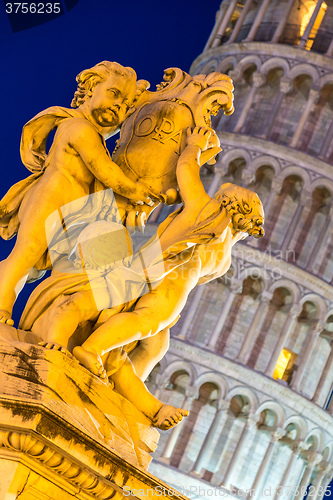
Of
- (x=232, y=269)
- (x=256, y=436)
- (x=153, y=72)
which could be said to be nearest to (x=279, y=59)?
(x=153, y=72)

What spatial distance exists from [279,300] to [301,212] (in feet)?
6.89

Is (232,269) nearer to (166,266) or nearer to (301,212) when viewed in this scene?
(301,212)

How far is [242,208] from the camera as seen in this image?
3129mm

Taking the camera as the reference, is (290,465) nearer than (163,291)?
No

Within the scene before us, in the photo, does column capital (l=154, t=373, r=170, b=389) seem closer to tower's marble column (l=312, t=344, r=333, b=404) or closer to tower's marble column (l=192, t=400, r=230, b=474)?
tower's marble column (l=192, t=400, r=230, b=474)

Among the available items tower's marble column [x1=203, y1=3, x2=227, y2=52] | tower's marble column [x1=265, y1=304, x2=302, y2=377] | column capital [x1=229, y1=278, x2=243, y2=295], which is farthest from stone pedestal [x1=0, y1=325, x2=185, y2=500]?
tower's marble column [x1=203, y1=3, x2=227, y2=52]

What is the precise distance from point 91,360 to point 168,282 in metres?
0.45

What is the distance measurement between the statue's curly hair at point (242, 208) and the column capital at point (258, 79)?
19183 millimetres

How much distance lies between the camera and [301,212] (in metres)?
21.0

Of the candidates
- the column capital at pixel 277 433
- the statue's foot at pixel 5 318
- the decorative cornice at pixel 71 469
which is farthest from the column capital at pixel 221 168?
the decorative cornice at pixel 71 469

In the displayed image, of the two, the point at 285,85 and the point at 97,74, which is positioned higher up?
the point at 285,85

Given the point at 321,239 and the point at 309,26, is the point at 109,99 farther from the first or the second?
the point at 309,26

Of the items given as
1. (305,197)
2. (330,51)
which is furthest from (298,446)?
(330,51)

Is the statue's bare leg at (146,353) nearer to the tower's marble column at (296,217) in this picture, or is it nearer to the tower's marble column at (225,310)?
the tower's marble column at (225,310)
